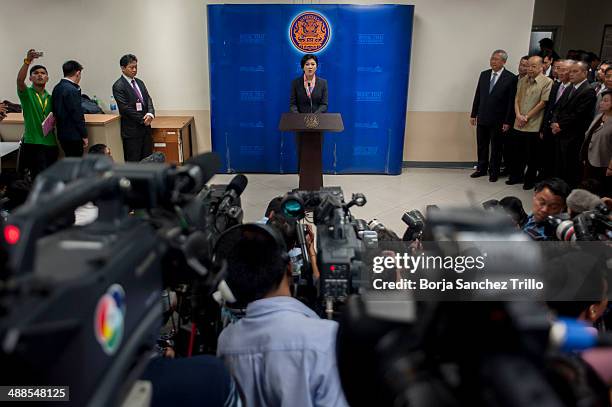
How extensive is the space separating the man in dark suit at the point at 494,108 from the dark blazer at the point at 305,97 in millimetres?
2018

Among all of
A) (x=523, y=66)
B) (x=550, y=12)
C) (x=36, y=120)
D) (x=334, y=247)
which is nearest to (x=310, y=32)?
(x=523, y=66)

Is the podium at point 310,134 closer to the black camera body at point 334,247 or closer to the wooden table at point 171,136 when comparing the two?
the wooden table at point 171,136

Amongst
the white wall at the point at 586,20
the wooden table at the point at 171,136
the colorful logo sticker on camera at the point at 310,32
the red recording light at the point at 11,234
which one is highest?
the white wall at the point at 586,20

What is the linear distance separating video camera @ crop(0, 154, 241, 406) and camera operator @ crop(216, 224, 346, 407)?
19.3 inches

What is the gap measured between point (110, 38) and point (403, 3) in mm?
3712

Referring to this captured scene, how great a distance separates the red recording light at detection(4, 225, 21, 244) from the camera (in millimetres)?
652

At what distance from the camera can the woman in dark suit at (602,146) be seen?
451 cm

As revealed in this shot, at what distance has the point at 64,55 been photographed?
6473 mm

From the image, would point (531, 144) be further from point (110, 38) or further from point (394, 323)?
point (394, 323)

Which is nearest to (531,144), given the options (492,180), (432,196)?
(492,180)

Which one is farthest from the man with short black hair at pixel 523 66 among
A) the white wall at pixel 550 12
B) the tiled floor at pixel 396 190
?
the white wall at pixel 550 12

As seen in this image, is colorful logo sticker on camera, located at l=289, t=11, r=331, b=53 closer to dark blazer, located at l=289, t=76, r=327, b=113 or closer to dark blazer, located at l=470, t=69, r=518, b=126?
dark blazer, located at l=289, t=76, r=327, b=113

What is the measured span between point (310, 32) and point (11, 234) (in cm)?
589

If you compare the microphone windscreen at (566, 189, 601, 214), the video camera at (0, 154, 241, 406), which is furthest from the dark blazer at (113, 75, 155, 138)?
the video camera at (0, 154, 241, 406)
